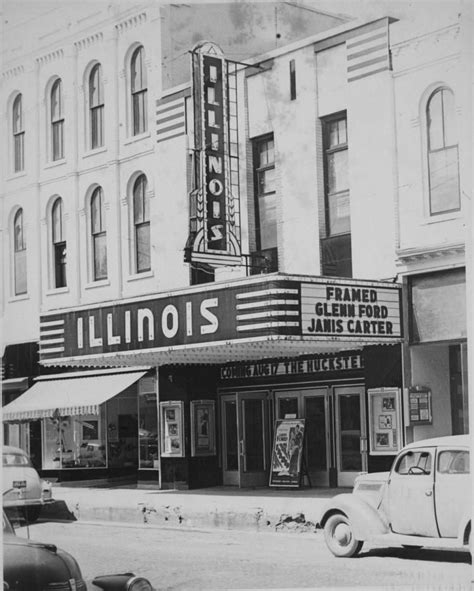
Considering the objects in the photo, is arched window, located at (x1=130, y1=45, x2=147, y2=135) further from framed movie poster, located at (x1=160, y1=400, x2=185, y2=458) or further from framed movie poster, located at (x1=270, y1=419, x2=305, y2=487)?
framed movie poster, located at (x1=270, y1=419, x2=305, y2=487)

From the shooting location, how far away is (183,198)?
12984 millimetres

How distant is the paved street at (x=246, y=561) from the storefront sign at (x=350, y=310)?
7.88 feet

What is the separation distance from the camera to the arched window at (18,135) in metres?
12.1

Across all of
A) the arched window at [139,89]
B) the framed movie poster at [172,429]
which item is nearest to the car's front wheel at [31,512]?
the framed movie poster at [172,429]

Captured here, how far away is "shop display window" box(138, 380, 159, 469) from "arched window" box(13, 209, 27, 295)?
7.06 feet

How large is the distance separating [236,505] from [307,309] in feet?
7.96

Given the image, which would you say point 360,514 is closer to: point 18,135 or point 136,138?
point 136,138

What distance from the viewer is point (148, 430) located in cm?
1395

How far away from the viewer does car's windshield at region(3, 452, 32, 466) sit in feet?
38.1

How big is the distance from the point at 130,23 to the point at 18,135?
5.53 feet

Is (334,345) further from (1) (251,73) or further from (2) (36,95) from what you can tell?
(2) (36,95)

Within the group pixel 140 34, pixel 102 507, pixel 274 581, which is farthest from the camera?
pixel 102 507

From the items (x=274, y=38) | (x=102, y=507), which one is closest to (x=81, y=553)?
(x=102, y=507)

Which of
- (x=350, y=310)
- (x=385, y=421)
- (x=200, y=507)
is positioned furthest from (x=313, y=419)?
(x=200, y=507)
